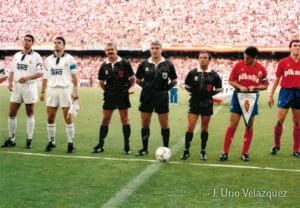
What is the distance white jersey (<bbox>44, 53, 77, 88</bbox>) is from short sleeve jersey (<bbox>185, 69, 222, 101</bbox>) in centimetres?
204

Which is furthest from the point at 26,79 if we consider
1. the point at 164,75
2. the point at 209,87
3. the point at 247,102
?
the point at 247,102

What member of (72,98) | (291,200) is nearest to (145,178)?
(291,200)

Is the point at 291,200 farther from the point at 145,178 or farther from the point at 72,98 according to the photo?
the point at 72,98

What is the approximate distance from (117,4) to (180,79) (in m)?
10.6

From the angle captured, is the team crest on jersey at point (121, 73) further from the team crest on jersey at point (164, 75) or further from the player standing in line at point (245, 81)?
the player standing in line at point (245, 81)

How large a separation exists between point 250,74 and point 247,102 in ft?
1.47

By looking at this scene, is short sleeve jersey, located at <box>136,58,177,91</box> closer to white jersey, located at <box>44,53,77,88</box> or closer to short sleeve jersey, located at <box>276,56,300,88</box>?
white jersey, located at <box>44,53,77,88</box>

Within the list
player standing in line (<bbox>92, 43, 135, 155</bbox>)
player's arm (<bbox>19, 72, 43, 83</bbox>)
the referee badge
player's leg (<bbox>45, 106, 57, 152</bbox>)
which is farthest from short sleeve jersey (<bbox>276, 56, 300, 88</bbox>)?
player's arm (<bbox>19, 72, 43, 83</bbox>)

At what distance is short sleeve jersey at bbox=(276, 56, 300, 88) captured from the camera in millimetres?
8453

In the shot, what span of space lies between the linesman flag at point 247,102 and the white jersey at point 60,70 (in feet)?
9.36

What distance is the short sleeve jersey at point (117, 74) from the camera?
27.6 ft

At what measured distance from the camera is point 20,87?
8.90 meters

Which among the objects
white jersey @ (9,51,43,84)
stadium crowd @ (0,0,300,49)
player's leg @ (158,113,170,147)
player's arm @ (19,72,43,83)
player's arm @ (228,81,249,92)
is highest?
stadium crowd @ (0,0,300,49)

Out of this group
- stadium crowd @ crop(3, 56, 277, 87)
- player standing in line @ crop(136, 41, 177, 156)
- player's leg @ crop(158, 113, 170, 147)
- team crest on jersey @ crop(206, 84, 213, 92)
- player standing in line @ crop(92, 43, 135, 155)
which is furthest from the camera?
stadium crowd @ crop(3, 56, 277, 87)
